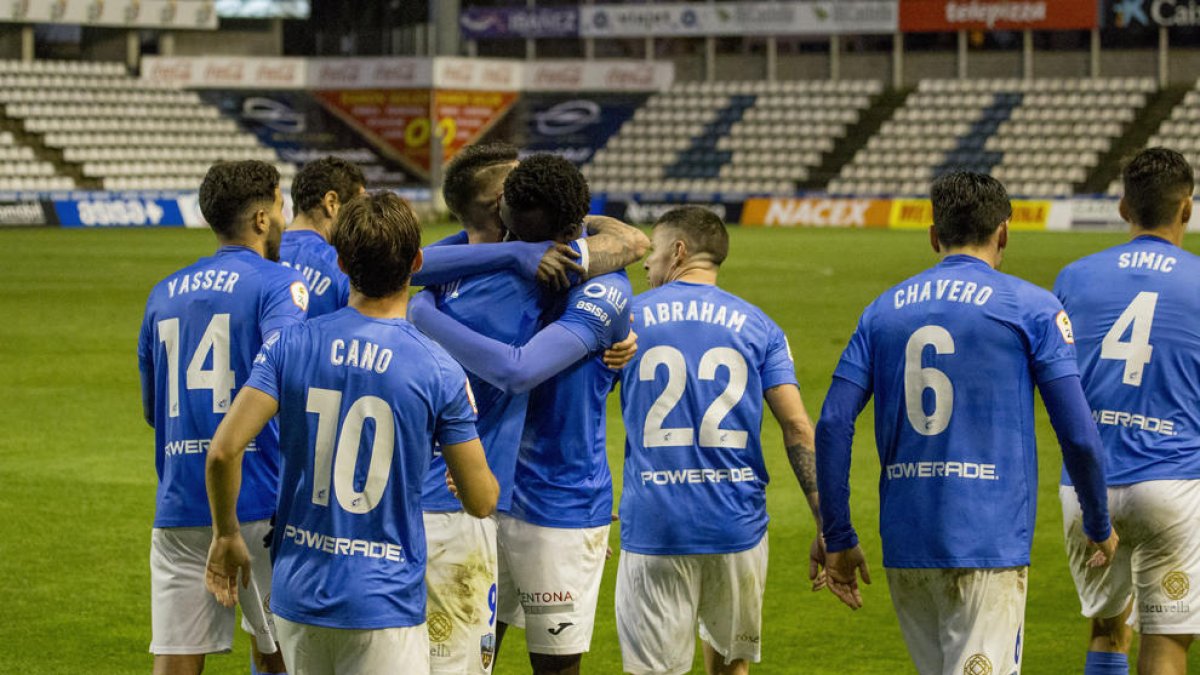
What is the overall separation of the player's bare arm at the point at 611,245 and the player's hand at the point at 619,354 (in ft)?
0.75

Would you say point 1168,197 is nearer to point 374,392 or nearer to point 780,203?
point 374,392

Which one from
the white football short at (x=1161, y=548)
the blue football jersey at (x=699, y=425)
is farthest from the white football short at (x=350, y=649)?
the white football short at (x=1161, y=548)

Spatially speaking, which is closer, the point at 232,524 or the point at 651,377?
the point at 232,524

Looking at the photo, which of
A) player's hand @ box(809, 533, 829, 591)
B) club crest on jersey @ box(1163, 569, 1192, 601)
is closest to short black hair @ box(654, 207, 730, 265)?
player's hand @ box(809, 533, 829, 591)

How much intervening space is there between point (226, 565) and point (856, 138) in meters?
47.7

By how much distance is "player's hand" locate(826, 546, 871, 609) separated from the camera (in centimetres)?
467

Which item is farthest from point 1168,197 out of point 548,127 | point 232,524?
point 548,127

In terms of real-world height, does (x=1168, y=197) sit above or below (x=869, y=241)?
above

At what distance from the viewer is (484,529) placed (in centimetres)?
477

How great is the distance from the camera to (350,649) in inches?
162

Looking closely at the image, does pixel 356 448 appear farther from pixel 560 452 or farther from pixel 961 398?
pixel 961 398

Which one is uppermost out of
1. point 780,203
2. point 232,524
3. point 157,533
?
point 232,524

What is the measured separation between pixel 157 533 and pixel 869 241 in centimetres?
3118

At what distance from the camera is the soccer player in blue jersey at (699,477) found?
17.0 feet
